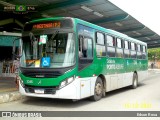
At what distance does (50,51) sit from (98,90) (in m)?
2.73

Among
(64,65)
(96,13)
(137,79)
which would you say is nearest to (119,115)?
(64,65)

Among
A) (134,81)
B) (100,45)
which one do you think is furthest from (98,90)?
(134,81)

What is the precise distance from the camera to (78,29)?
349 inches

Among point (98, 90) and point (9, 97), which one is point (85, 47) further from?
point (9, 97)

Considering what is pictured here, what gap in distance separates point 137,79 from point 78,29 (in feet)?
27.4

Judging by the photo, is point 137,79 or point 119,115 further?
point 137,79

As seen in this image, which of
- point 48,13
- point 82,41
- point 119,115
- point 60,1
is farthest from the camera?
point 48,13

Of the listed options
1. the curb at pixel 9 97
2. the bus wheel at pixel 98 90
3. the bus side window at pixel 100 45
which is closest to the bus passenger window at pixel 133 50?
the bus side window at pixel 100 45

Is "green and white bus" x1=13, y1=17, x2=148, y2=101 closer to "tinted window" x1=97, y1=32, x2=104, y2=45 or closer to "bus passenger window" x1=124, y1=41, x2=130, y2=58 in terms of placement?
"tinted window" x1=97, y1=32, x2=104, y2=45

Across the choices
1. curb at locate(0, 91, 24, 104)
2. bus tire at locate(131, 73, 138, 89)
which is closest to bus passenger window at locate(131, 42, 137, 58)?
bus tire at locate(131, 73, 138, 89)

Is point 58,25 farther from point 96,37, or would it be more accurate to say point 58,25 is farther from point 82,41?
point 96,37

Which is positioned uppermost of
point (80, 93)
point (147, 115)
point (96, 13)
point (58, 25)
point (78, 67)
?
point (96, 13)

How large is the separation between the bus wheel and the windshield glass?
6.80ft

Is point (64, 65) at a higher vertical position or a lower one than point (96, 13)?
lower
